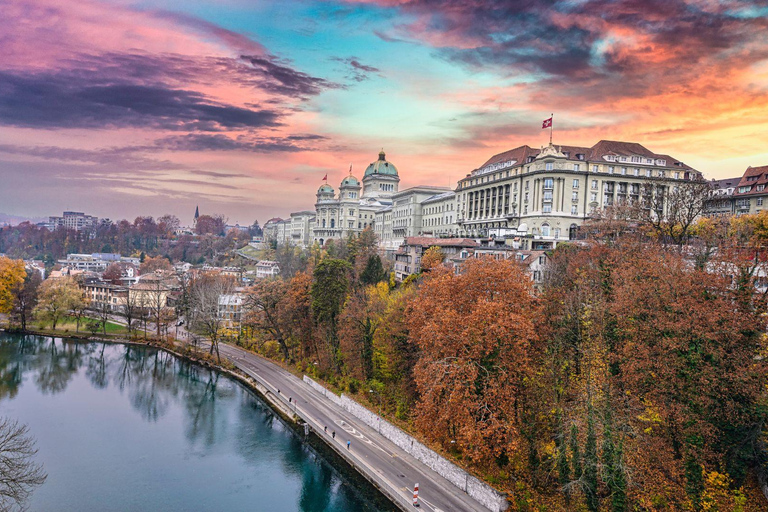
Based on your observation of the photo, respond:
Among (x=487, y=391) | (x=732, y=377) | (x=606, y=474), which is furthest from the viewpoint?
(x=487, y=391)

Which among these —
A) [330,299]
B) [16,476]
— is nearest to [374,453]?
[330,299]

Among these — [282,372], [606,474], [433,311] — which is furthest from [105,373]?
[606,474]

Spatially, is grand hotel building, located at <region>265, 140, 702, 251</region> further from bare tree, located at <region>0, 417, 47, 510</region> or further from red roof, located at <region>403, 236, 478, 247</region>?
bare tree, located at <region>0, 417, 47, 510</region>

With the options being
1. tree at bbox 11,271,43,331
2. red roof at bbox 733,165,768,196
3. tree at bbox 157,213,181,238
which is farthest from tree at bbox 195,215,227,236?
red roof at bbox 733,165,768,196

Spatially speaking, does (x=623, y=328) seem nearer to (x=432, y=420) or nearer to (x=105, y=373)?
(x=432, y=420)

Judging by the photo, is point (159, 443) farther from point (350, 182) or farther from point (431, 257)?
point (350, 182)

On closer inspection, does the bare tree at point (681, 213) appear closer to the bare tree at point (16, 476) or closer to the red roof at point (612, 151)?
the red roof at point (612, 151)

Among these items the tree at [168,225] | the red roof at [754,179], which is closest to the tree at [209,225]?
the tree at [168,225]
